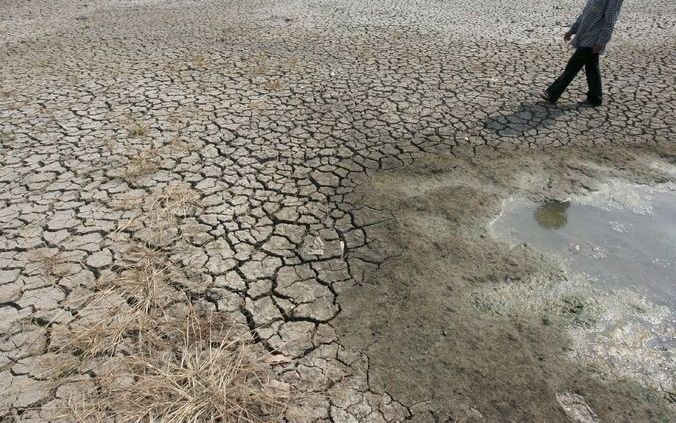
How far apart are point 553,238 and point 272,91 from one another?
369cm

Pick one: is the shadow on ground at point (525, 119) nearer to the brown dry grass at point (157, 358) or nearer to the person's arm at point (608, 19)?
the person's arm at point (608, 19)

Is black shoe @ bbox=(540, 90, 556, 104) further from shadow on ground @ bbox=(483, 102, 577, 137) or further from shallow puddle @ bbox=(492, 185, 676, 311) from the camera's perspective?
shallow puddle @ bbox=(492, 185, 676, 311)

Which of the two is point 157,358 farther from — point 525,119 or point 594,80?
point 594,80

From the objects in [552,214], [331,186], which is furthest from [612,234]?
[331,186]

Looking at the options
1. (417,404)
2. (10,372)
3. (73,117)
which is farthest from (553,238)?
(73,117)

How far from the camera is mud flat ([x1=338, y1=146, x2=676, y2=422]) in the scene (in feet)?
7.79

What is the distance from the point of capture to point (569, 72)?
5.01 m

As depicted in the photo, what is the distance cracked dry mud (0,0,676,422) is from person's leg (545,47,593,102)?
0.22m

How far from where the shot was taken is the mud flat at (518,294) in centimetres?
238

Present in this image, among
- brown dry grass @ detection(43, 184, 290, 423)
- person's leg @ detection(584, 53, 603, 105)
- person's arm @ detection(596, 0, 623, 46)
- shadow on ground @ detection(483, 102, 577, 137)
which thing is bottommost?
brown dry grass @ detection(43, 184, 290, 423)

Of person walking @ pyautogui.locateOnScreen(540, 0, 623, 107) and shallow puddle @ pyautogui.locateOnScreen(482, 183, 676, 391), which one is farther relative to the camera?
person walking @ pyautogui.locateOnScreen(540, 0, 623, 107)

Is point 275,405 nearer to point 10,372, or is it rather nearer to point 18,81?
point 10,372

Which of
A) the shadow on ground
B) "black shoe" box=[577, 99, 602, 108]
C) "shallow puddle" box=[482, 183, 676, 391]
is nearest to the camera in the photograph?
"shallow puddle" box=[482, 183, 676, 391]

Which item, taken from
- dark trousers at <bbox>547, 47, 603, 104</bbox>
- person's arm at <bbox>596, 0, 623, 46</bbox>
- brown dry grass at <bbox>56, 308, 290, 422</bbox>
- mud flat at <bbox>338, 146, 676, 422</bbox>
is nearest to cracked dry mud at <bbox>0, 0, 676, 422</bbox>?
mud flat at <bbox>338, 146, 676, 422</bbox>
